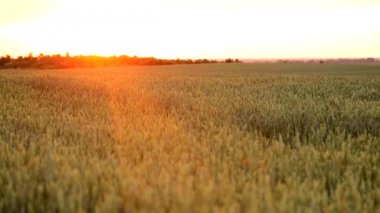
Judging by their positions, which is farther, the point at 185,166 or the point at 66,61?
the point at 66,61

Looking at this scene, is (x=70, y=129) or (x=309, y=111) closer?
(x=70, y=129)

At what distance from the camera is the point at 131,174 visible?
2697 millimetres

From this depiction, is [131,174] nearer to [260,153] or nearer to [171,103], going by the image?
[260,153]

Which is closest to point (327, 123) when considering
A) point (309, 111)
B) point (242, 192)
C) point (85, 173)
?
point (309, 111)

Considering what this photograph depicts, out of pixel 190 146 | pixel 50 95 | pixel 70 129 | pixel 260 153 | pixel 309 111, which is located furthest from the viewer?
pixel 50 95

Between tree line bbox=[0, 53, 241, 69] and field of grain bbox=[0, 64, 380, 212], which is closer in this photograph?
field of grain bbox=[0, 64, 380, 212]

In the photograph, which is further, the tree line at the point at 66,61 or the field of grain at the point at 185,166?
the tree line at the point at 66,61

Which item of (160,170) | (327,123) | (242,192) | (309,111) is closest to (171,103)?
(309,111)

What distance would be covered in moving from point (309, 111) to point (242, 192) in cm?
346

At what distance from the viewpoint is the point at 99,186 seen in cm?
253

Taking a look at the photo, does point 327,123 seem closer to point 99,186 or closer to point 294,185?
point 294,185

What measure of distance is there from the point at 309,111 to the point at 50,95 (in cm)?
474

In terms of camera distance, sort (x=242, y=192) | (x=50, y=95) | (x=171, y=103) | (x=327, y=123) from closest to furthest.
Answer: (x=242, y=192) < (x=327, y=123) < (x=171, y=103) < (x=50, y=95)

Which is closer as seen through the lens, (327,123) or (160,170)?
(160,170)
